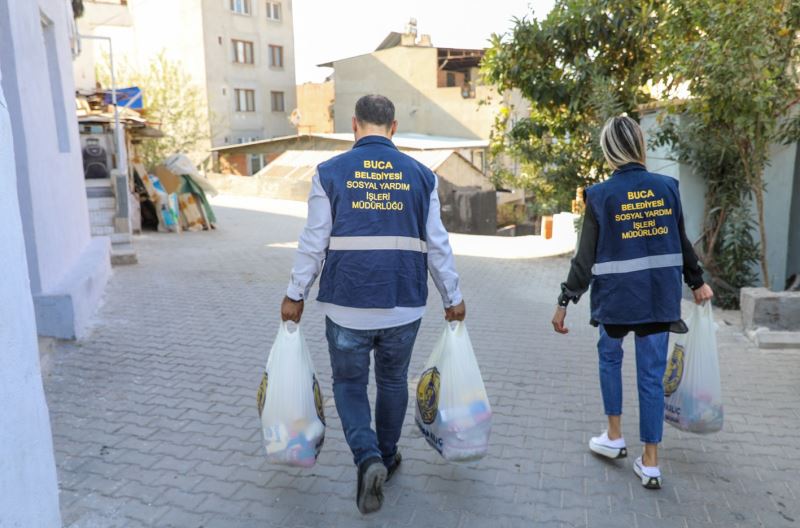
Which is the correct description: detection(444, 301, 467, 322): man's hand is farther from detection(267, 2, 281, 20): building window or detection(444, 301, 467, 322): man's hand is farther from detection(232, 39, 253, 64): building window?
detection(267, 2, 281, 20): building window

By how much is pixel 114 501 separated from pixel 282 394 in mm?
985

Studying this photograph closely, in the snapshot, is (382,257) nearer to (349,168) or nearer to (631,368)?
(349,168)

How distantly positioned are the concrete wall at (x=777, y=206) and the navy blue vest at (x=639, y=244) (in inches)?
188

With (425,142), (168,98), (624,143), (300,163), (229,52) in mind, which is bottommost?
(300,163)

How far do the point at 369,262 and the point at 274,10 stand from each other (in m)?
40.6

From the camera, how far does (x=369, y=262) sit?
9.95 ft

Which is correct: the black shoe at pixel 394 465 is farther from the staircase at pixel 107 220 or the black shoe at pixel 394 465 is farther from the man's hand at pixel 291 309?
the staircase at pixel 107 220

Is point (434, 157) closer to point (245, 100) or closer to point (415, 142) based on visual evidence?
point (415, 142)

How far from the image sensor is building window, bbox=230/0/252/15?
37.9 meters

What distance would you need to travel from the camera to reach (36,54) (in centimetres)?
642

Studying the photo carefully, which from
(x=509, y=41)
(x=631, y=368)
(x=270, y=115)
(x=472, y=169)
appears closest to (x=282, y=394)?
(x=631, y=368)

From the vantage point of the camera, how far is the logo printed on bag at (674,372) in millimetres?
3578

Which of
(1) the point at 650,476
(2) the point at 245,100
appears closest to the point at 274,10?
(2) the point at 245,100

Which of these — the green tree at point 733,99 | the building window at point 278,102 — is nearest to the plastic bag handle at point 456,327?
the green tree at point 733,99
